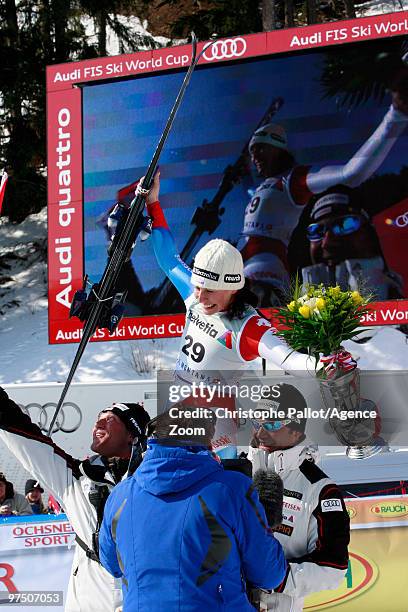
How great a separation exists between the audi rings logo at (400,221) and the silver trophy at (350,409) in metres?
6.33

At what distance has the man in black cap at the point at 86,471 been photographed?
12.1ft

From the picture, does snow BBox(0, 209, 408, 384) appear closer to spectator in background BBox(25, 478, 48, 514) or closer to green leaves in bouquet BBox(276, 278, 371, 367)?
spectator in background BBox(25, 478, 48, 514)

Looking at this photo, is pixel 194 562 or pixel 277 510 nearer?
pixel 194 562

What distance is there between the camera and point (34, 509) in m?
7.26

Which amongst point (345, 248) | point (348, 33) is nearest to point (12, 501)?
point (345, 248)

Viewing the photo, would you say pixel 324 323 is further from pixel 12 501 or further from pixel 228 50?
pixel 228 50

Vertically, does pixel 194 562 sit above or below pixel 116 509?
below

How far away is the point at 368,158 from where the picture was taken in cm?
969

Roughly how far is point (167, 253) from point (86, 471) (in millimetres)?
1459

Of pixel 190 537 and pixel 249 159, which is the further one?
pixel 249 159

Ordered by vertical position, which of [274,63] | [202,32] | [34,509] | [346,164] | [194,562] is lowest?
[194,562]

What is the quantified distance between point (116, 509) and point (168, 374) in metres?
→ 0.64

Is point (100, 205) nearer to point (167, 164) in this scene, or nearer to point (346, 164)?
point (167, 164)

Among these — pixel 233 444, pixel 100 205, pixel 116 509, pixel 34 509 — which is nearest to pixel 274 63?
pixel 100 205
